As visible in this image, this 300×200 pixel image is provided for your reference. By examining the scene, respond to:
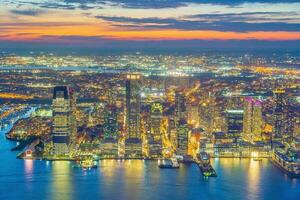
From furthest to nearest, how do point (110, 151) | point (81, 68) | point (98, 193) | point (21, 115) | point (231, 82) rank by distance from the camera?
1. point (81, 68)
2. point (231, 82)
3. point (21, 115)
4. point (110, 151)
5. point (98, 193)

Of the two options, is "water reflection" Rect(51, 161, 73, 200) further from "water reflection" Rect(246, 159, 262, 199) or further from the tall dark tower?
"water reflection" Rect(246, 159, 262, 199)

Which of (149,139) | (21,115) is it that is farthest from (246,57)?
(149,139)

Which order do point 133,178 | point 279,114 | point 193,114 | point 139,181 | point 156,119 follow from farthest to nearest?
1. point 193,114
2. point 156,119
3. point 279,114
4. point 133,178
5. point 139,181

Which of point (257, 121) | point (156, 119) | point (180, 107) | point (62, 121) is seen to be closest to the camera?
point (62, 121)

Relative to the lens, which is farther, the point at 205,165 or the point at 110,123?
the point at 110,123

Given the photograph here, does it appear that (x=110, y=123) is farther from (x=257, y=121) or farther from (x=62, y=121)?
(x=257, y=121)

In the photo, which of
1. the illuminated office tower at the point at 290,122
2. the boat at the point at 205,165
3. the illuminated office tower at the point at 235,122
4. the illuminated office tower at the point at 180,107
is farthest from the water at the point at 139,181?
the illuminated office tower at the point at 180,107

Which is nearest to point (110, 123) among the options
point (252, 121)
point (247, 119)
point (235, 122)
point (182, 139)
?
point (182, 139)

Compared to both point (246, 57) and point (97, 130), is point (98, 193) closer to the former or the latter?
point (97, 130)
